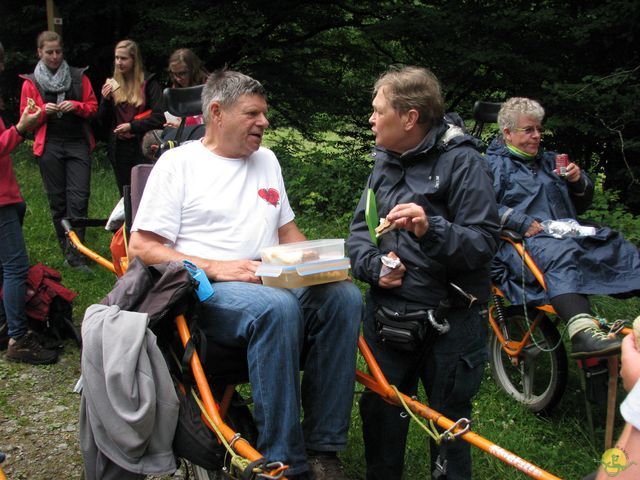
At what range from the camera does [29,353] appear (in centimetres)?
488

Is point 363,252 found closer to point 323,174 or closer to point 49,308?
point 49,308

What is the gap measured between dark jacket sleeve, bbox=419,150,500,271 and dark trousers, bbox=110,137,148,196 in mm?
4763

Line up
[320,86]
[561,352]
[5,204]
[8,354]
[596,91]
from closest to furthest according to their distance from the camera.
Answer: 1. [561,352]
2. [5,204]
3. [8,354]
4. [596,91]
5. [320,86]

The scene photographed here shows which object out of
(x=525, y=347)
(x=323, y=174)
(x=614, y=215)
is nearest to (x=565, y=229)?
(x=525, y=347)

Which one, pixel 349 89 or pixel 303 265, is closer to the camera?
pixel 303 265

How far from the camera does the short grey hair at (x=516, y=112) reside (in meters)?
4.55

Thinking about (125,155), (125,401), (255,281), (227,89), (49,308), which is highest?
(227,89)

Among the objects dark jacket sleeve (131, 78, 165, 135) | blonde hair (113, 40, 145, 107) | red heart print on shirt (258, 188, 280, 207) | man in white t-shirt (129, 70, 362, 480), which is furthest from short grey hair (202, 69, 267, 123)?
blonde hair (113, 40, 145, 107)

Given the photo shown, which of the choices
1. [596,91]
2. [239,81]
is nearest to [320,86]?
[596,91]

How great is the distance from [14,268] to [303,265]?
9.71 ft

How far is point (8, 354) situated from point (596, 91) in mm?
5633

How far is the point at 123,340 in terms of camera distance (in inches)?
96.3

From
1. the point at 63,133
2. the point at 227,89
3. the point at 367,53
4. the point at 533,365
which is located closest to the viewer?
the point at 227,89

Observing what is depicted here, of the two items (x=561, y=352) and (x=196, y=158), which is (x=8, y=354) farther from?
(x=561, y=352)
